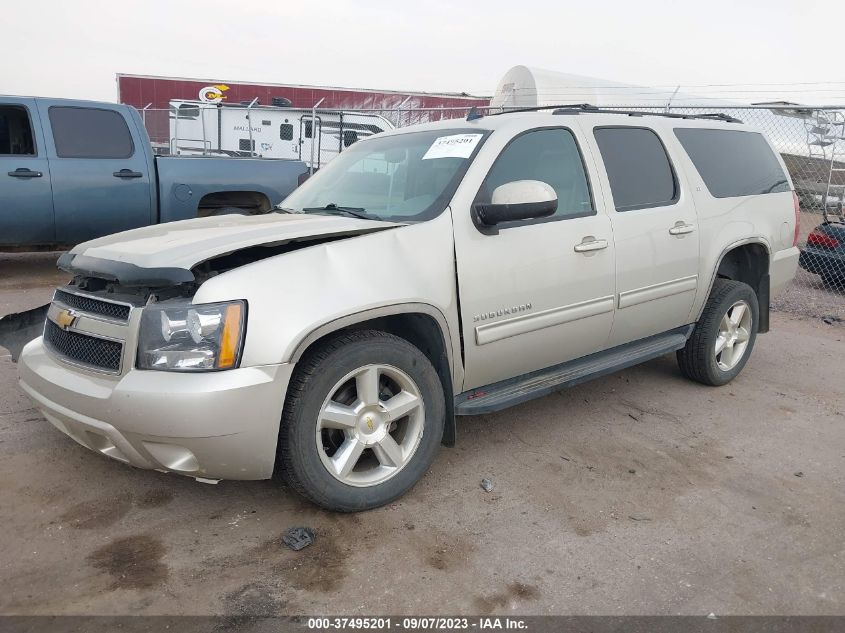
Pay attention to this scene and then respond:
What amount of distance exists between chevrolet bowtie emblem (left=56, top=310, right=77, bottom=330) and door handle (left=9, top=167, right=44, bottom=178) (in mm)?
5016

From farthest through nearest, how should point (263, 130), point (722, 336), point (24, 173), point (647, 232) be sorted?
point (263, 130), point (24, 173), point (722, 336), point (647, 232)

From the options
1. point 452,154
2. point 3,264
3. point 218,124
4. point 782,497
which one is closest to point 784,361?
point 782,497

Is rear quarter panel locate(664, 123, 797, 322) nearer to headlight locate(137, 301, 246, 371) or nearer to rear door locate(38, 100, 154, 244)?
headlight locate(137, 301, 246, 371)

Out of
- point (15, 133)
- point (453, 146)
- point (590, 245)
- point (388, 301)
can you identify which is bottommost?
point (388, 301)

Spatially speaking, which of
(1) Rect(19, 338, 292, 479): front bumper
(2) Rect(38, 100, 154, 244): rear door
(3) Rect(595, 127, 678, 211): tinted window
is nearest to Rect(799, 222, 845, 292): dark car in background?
(3) Rect(595, 127, 678, 211): tinted window

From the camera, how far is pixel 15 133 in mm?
7449

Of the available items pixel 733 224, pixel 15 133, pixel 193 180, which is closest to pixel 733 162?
pixel 733 224

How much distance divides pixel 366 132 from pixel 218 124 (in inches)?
134

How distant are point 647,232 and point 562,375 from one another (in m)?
1.02

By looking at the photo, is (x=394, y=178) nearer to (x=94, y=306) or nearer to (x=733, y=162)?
(x=94, y=306)

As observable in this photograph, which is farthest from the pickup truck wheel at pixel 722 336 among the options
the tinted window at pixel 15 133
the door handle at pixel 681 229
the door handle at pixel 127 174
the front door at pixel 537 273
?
the tinted window at pixel 15 133

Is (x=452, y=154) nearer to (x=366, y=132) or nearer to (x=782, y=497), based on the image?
(x=782, y=497)

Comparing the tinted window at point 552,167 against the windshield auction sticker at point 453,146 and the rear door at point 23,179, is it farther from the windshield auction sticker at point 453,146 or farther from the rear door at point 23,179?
the rear door at point 23,179

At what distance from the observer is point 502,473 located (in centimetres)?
353
